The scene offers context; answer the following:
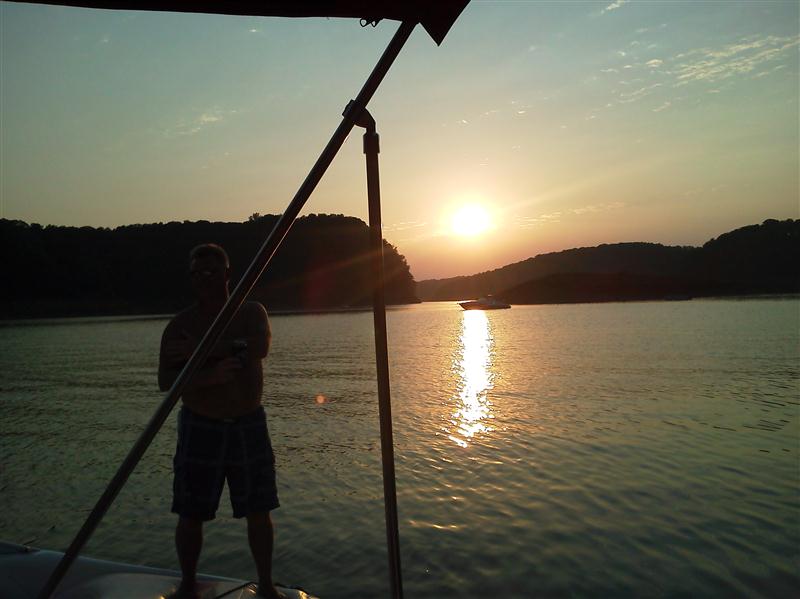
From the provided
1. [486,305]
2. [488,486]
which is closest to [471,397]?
[488,486]

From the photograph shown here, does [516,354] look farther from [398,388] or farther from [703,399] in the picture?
[703,399]

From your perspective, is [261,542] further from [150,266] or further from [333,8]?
[150,266]

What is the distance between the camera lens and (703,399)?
15.2 metres

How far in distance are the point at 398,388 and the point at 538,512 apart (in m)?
12.5

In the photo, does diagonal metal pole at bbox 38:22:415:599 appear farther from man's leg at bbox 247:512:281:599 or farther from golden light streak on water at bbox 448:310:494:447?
golden light streak on water at bbox 448:310:494:447

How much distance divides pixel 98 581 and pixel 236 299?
2228 mm

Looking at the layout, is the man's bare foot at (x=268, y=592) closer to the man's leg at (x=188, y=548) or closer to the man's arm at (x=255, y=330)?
the man's leg at (x=188, y=548)

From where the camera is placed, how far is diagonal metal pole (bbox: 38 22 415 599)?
1.75 m

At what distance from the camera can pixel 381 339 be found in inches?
83.5

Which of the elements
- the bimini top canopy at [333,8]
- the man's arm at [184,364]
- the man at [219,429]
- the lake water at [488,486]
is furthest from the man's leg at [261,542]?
the bimini top canopy at [333,8]

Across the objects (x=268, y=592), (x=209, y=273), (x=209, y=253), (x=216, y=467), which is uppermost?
(x=209, y=253)

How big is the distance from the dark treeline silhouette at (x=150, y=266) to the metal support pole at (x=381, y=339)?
78.2 meters

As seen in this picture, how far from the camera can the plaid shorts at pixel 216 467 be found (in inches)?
134

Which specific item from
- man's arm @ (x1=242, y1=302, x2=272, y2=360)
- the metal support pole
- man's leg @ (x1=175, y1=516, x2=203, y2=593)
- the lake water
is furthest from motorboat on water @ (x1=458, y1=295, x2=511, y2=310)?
the metal support pole
